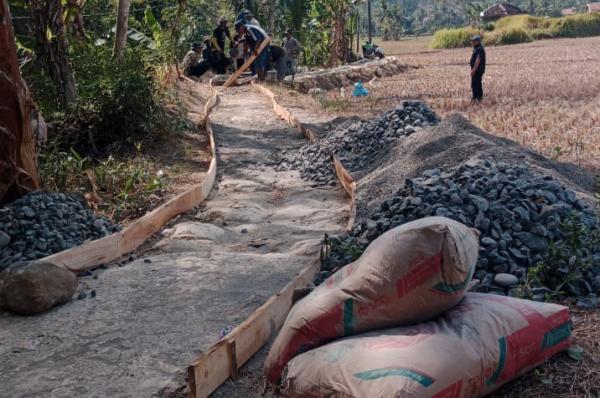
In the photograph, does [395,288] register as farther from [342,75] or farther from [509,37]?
[509,37]

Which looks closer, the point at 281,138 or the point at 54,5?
the point at 54,5

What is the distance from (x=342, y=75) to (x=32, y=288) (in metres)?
17.6

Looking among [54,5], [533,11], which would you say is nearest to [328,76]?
[54,5]

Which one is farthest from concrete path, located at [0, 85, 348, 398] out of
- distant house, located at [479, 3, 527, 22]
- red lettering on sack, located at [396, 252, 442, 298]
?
distant house, located at [479, 3, 527, 22]

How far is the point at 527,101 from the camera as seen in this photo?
13664mm

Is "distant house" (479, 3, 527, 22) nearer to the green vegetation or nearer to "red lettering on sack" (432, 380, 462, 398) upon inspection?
the green vegetation

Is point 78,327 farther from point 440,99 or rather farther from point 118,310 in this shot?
point 440,99

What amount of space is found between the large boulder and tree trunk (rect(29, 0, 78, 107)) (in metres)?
5.36

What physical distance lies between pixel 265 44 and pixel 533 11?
251ft

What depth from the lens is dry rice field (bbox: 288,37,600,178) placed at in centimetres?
930

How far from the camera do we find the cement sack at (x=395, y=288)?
10.0 ft

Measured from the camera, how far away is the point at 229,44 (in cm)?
2041

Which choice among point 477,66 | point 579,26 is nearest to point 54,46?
point 477,66

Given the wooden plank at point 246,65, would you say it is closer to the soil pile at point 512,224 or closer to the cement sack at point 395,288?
the soil pile at point 512,224
